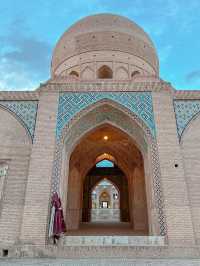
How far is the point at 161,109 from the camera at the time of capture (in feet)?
22.9

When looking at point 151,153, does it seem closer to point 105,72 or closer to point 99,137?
point 99,137

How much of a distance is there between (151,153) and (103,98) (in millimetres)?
2185

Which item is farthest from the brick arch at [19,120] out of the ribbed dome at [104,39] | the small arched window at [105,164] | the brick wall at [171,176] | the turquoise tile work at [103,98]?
the small arched window at [105,164]

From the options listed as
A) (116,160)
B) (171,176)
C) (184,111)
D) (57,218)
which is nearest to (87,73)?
(116,160)

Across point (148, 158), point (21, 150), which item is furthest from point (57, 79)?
point (148, 158)

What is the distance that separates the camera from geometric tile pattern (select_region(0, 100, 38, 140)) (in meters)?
6.85

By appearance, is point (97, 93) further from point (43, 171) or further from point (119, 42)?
point (119, 42)

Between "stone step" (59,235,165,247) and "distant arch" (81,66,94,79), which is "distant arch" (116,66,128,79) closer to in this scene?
"distant arch" (81,66,94,79)

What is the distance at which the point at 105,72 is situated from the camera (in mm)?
11562

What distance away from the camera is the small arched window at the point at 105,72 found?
11.3m

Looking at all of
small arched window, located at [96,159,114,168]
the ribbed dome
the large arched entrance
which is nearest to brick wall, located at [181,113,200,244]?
the large arched entrance

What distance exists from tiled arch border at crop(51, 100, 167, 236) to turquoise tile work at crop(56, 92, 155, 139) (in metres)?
0.10

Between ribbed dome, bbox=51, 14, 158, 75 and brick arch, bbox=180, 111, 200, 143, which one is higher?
ribbed dome, bbox=51, 14, 158, 75

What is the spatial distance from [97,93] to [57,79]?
1.53 meters
